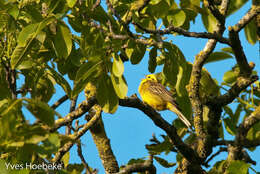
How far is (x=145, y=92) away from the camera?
8438mm

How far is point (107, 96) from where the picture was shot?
370 centimetres

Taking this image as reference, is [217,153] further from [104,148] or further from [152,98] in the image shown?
[152,98]

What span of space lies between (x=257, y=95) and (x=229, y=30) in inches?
56.7

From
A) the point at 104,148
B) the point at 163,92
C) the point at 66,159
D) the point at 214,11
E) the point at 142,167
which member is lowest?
the point at 142,167

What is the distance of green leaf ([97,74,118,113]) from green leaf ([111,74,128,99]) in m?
0.18

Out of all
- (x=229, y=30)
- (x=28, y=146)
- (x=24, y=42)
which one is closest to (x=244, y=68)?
(x=229, y=30)

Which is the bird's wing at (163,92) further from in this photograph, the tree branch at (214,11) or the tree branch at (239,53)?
the tree branch at (214,11)

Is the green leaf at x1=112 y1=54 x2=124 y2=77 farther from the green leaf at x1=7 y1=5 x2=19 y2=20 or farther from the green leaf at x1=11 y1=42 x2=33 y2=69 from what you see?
the green leaf at x1=7 y1=5 x2=19 y2=20

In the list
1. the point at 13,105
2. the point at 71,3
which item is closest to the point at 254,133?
the point at 71,3

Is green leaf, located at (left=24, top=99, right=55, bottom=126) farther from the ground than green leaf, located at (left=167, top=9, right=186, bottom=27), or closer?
closer

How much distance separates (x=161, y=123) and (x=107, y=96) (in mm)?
1161

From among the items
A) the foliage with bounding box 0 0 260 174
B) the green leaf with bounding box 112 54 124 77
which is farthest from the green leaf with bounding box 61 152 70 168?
the green leaf with bounding box 112 54 124 77

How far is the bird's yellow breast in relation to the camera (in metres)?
8.07

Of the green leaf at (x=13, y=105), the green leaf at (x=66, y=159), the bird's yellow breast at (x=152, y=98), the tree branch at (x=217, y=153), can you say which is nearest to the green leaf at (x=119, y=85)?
the green leaf at (x=13, y=105)
